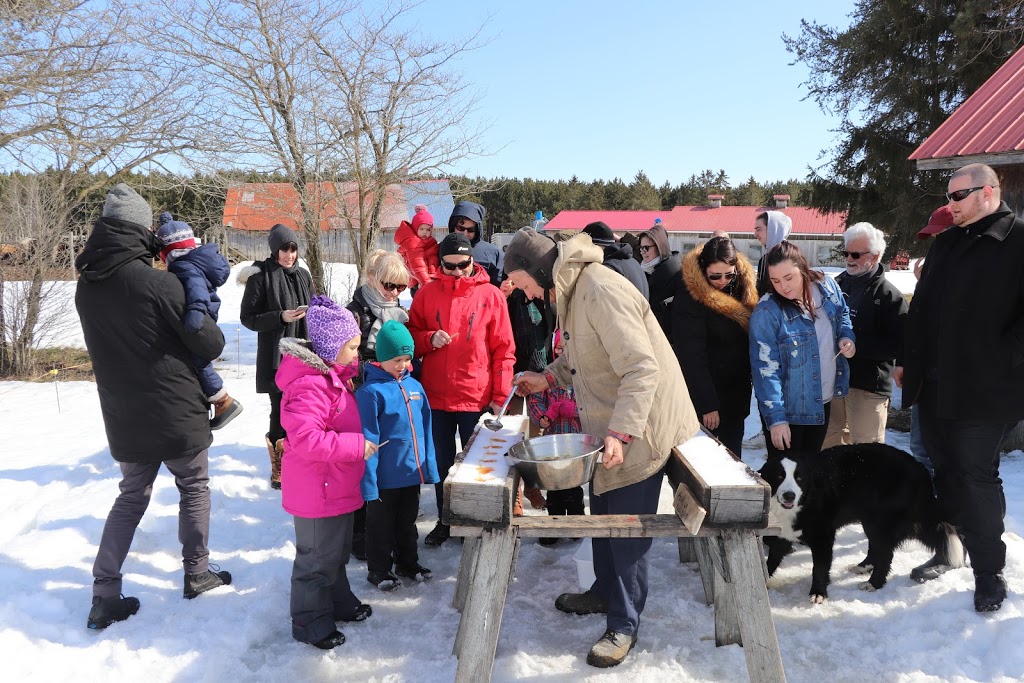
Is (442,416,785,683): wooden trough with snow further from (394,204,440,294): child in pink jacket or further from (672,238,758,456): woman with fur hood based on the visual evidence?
(394,204,440,294): child in pink jacket

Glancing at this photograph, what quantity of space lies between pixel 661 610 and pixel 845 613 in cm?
94

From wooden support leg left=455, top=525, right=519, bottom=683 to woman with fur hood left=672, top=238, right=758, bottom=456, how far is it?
167 centimetres

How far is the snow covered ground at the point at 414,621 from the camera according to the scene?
3.02 meters

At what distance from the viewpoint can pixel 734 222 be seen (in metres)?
45.0

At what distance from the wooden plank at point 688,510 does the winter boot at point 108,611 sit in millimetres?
2806

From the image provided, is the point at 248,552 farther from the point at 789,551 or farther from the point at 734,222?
the point at 734,222

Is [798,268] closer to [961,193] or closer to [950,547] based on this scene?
[961,193]

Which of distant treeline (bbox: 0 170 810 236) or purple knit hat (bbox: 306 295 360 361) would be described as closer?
purple knit hat (bbox: 306 295 360 361)

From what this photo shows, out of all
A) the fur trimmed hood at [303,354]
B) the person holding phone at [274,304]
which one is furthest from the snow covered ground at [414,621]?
the fur trimmed hood at [303,354]

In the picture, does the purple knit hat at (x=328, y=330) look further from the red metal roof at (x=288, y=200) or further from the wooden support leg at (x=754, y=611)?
the red metal roof at (x=288, y=200)

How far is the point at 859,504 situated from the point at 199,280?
12.2ft

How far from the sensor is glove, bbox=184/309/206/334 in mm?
3397

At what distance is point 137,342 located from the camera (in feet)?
10.9

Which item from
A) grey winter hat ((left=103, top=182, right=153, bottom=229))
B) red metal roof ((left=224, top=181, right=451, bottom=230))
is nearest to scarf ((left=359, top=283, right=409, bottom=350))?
grey winter hat ((left=103, top=182, right=153, bottom=229))
